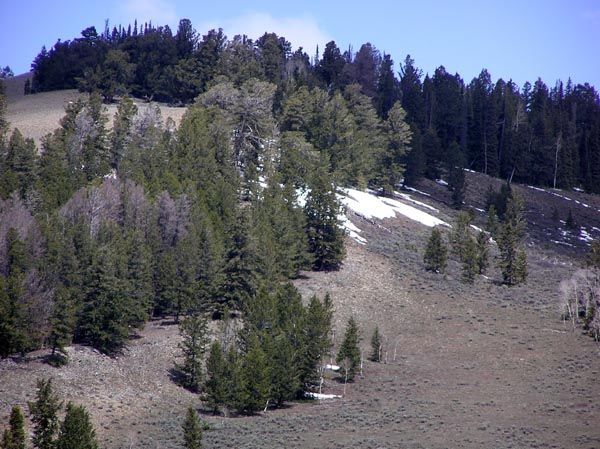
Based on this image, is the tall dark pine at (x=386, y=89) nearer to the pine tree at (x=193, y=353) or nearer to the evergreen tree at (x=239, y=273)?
the evergreen tree at (x=239, y=273)

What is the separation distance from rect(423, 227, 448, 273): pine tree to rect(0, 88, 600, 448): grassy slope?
1.02 metres

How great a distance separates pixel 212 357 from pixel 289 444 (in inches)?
282

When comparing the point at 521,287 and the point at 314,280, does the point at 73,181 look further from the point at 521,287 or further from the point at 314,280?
the point at 521,287

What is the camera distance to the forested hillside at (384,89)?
110875mm

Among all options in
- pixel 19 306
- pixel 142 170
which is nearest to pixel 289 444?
pixel 19 306

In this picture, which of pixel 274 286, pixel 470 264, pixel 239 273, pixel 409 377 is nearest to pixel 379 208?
pixel 470 264

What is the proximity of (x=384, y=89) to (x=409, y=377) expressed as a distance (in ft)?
274

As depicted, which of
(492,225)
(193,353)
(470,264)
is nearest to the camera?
(193,353)

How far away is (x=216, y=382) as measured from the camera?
1750 inches

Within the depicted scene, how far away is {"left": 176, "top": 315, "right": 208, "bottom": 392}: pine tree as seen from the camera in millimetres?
47562

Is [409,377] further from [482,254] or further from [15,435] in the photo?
[15,435]

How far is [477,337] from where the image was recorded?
60781mm

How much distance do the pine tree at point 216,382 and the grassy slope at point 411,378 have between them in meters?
0.91

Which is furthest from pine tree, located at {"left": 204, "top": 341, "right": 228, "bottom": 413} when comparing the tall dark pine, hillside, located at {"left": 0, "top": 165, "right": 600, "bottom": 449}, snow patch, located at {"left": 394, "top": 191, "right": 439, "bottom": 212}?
the tall dark pine
